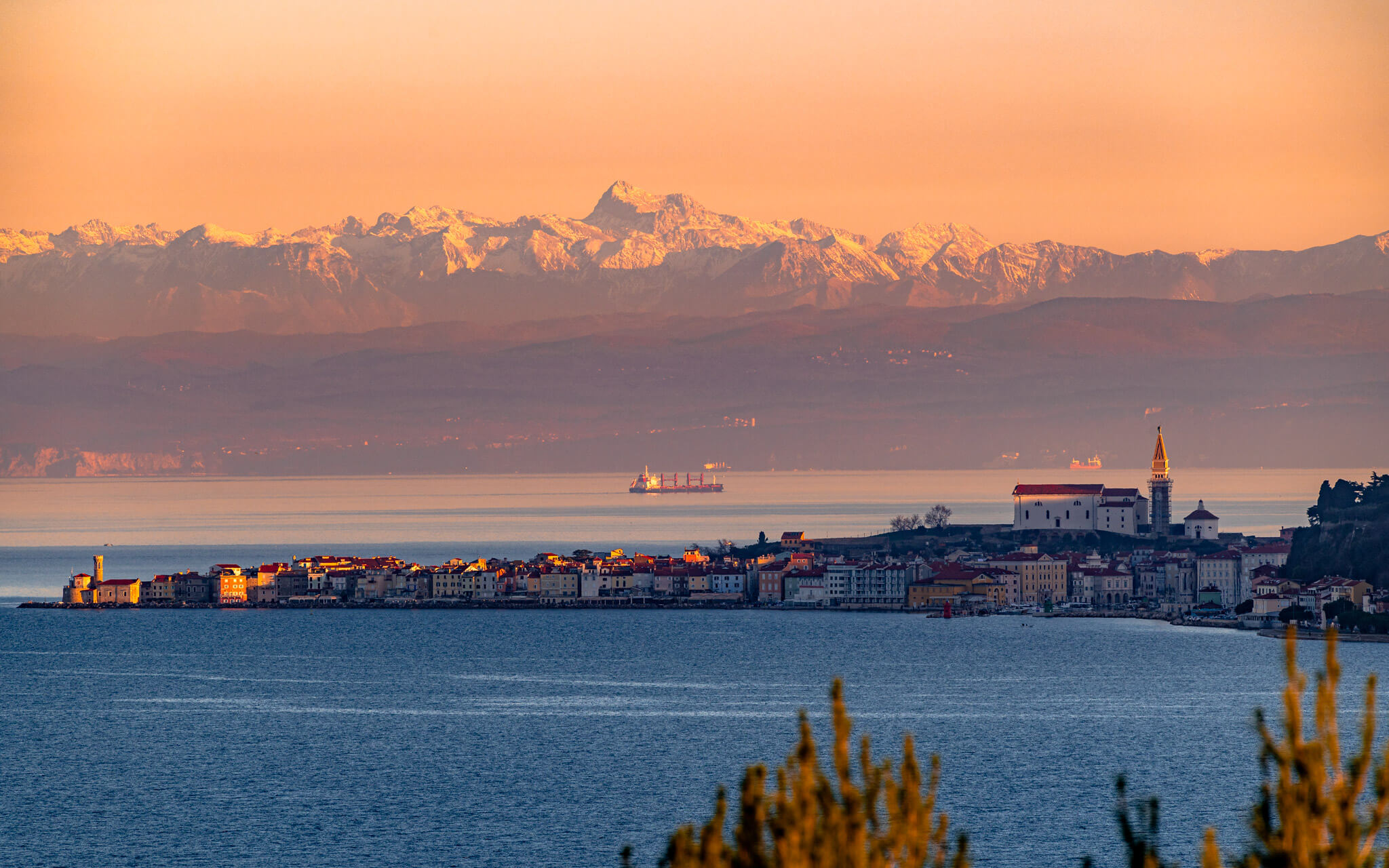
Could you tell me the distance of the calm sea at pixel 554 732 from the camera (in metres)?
26.5

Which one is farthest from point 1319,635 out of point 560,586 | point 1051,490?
point 1051,490

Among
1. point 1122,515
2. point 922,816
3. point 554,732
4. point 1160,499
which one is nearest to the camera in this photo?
point 922,816

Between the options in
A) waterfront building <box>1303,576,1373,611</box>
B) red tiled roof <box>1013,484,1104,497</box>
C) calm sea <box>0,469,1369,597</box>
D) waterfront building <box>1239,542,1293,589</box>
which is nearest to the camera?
waterfront building <box>1303,576,1373,611</box>

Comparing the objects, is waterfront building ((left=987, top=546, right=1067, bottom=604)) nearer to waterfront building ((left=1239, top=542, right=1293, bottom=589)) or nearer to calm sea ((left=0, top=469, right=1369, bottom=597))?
waterfront building ((left=1239, top=542, right=1293, bottom=589))

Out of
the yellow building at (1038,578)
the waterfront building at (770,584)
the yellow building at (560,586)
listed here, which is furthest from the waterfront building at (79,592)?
the yellow building at (1038,578)

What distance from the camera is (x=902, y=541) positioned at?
89.8 m

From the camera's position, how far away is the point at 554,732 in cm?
3656

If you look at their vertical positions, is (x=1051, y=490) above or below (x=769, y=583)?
above

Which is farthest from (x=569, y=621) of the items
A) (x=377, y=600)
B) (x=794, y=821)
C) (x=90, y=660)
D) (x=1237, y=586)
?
(x=794, y=821)

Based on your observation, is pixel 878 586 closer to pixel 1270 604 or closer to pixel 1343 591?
pixel 1270 604

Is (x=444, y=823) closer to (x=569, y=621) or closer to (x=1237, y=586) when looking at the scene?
(x=569, y=621)

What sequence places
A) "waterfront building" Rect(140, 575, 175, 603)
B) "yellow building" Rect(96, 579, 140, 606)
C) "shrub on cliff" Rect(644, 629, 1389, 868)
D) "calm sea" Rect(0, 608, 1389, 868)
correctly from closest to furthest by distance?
"shrub on cliff" Rect(644, 629, 1389, 868)
"calm sea" Rect(0, 608, 1389, 868)
"yellow building" Rect(96, 579, 140, 606)
"waterfront building" Rect(140, 575, 175, 603)

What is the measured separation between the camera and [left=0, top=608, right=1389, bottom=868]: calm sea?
2650cm

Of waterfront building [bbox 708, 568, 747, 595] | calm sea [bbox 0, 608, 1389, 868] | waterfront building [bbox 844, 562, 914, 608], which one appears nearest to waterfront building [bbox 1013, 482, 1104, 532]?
waterfront building [bbox 844, 562, 914, 608]
